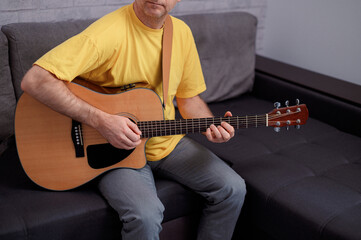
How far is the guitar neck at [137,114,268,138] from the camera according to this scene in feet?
5.36

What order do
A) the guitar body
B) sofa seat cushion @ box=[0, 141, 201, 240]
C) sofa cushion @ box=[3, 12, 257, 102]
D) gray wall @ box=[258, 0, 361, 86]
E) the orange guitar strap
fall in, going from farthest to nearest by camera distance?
gray wall @ box=[258, 0, 361, 86] → sofa cushion @ box=[3, 12, 257, 102] → the orange guitar strap → the guitar body → sofa seat cushion @ box=[0, 141, 201, 240]

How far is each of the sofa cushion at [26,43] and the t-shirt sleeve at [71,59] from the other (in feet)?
1.44

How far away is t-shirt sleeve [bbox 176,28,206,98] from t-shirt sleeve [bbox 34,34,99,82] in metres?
0.44

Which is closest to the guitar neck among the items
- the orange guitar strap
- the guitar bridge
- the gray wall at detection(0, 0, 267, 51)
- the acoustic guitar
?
the acoustic guitar

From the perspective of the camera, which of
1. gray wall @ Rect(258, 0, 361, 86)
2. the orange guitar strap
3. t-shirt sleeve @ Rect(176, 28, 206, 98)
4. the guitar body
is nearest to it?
the guitar body

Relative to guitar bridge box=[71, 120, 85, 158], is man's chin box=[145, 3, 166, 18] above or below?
above

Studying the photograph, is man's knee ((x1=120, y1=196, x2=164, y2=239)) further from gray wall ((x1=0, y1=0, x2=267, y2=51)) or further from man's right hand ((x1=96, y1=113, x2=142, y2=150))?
gray wall ((x1=0, y1=0, x2=267, y2=51))

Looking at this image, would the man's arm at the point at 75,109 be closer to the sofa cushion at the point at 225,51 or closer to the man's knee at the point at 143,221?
the man's knee at the point at 143,221

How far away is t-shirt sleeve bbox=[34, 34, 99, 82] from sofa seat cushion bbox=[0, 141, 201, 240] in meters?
0.43

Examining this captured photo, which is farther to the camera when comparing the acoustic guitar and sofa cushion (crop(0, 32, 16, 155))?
sofa cushion (crop(0, 32, 16, 155))

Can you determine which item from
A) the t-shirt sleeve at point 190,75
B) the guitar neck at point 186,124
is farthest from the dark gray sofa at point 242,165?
the t-shirt sleeve at point 190,75

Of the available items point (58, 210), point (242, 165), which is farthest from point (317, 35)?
point (58, 210)

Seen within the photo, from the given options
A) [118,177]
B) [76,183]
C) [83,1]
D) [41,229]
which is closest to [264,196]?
[118,177]

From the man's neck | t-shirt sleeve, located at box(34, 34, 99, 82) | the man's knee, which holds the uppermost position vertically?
the man's neck
